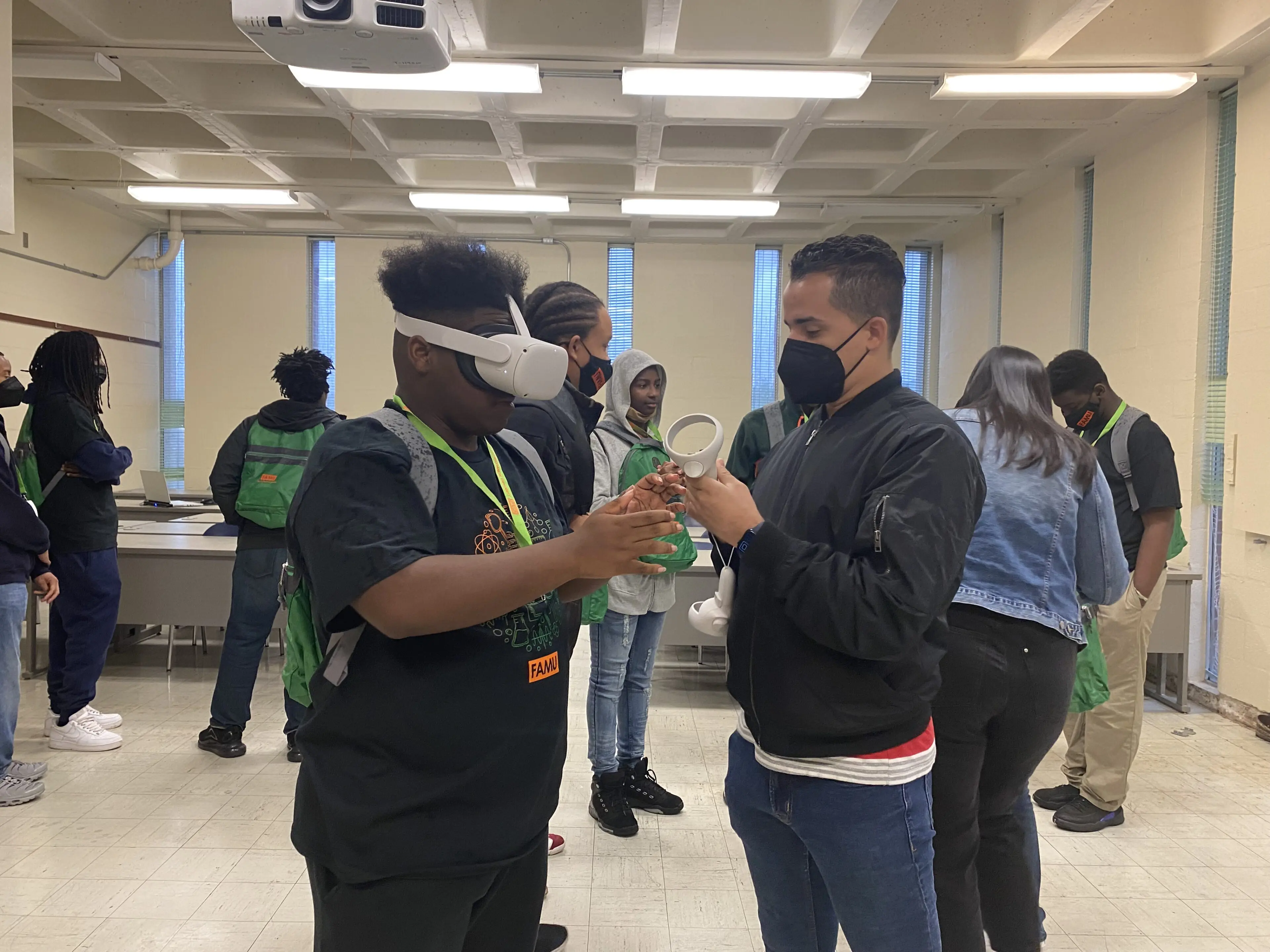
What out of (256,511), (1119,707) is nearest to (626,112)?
(256,511)

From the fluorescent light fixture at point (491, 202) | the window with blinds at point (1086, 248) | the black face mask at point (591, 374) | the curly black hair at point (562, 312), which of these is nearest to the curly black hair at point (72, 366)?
the curly black hair at point (562, 312)

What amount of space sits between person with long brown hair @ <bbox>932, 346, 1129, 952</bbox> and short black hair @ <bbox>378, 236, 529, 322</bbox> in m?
1.06

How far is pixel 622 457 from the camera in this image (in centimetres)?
281

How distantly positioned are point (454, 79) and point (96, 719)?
359 cm

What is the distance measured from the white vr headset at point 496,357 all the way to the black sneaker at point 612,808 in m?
2.04

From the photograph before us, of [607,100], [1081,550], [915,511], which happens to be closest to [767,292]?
[607,100]

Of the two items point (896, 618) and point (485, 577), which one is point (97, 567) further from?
point (896, 618)

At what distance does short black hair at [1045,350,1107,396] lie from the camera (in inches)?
112

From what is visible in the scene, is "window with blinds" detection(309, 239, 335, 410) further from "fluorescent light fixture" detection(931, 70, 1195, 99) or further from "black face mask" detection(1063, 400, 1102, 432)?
"black face mask" detection(1063, 400, 1102, 432)

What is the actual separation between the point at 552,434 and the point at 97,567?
8.60 feet

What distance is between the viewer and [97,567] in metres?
3.40

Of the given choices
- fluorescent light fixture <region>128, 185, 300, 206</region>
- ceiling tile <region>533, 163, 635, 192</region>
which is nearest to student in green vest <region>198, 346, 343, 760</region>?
ceiling tile <region>533, 163, 635, 192</region>

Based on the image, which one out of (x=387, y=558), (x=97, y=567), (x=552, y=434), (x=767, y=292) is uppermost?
(x=767, y=292)

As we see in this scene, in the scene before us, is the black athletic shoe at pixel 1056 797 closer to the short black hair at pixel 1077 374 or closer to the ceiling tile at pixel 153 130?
the short black hair at pixel 1077 374
